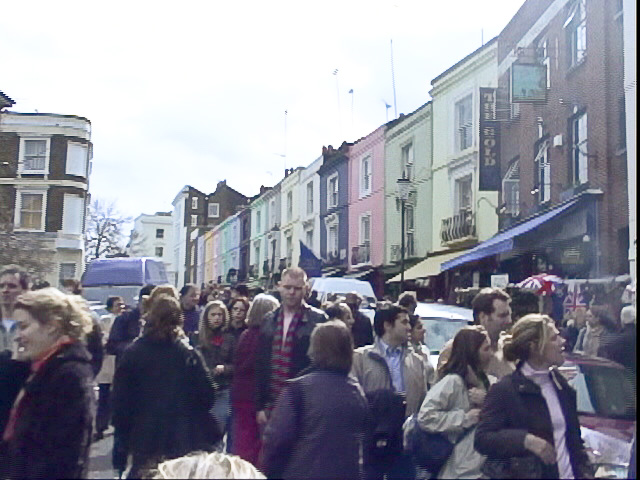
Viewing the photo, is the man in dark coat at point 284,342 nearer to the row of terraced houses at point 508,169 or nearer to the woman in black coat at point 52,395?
the woman in black coat at point 52,395

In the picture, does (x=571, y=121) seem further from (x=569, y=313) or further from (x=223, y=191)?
(x=223, y=191)

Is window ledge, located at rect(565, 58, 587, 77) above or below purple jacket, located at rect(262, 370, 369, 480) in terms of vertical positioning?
above

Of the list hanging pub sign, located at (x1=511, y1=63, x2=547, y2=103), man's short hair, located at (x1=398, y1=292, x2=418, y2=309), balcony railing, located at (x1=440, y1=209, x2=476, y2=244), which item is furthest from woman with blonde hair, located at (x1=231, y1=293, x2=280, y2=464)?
balcony railing, located at (x1=440, y1=209, x2=476, y2=244)

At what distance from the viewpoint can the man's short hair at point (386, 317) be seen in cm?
602

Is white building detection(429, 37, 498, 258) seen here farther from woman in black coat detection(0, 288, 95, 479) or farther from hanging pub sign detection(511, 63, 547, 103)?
woman in black coat detection(0, 288, 95, 479)

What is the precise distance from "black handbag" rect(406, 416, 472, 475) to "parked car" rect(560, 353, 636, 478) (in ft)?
2.88

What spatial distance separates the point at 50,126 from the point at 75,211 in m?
7.04

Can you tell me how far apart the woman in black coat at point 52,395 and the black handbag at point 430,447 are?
1.92 meters

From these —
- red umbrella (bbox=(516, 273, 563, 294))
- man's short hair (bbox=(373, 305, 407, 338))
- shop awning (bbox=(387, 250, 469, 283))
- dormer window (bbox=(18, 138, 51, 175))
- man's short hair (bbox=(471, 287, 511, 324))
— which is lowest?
man's short hair (bbox=(373, 305, 407, 338))

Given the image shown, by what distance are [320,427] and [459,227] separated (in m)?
21.1

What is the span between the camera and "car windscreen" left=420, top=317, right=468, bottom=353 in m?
11.2

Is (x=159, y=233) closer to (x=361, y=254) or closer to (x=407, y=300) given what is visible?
(x=361, y=254)

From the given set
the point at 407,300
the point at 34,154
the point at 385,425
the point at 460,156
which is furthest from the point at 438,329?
the point at 34,154

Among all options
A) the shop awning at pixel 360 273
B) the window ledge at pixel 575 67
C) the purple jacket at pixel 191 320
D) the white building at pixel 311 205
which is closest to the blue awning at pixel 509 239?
the window ledge at pixel 575 67
